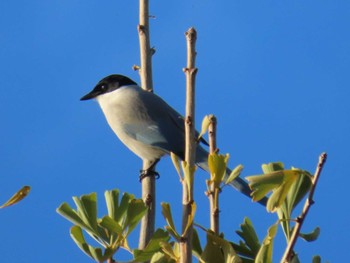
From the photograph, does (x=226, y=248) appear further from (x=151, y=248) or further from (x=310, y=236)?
(x=310, y=236)

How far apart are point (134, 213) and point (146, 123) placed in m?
1.93

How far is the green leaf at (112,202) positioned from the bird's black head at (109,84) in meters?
2.43

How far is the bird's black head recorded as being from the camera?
3902mm

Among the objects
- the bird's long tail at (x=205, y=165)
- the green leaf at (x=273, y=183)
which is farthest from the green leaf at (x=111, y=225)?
the bird's long tail at (x=205, y=165)

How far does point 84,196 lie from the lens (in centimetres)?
145

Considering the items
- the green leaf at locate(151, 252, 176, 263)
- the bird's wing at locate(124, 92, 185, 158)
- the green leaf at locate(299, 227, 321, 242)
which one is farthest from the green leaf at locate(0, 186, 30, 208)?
the bird's wing at locate(124, 92, 185, 158)

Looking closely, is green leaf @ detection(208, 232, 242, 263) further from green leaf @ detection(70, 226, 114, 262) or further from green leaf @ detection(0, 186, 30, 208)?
green leaf @ detection(0, 186, 30, 208)

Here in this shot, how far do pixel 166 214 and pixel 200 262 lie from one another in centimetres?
20

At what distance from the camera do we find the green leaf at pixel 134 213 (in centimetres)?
142

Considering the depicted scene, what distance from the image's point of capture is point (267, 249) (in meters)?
1.36

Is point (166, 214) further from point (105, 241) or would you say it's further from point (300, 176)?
point (300, 176)

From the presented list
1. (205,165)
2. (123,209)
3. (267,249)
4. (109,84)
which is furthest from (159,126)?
(267,249)

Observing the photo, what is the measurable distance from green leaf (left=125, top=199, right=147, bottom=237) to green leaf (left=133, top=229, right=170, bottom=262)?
0.05 meters

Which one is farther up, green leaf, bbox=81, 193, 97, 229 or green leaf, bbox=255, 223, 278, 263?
green leaf, bbox=81, 193, 97, 229
